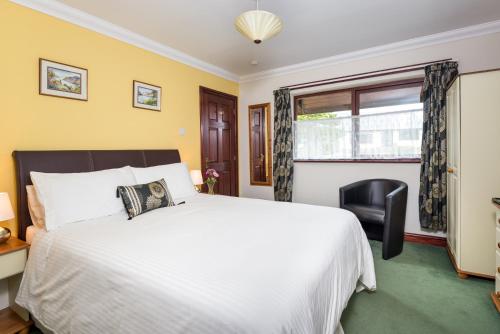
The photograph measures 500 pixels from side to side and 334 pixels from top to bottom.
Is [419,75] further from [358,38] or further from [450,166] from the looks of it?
[450,166]

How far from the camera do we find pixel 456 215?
2.45m

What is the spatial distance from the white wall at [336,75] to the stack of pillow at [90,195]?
2.27 metres

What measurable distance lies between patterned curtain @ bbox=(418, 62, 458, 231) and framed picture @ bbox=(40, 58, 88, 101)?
3812 millimetres

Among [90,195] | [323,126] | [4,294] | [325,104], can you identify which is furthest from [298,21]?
[4,294]

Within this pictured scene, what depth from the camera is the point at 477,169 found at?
222 centimetres

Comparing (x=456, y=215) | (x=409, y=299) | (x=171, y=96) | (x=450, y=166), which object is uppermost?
(x=171, y=96)

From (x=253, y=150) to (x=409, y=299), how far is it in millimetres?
3158

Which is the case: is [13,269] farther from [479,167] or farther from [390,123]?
[390,123]

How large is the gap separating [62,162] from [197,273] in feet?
6.18

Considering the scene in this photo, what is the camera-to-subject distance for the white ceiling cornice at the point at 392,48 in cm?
288

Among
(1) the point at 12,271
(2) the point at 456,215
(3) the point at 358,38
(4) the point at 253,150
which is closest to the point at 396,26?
(3) the point at 358,38

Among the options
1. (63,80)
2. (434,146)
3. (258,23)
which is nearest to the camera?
(258,23)

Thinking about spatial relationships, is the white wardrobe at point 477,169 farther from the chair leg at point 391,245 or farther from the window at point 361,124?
the window at point 361,124

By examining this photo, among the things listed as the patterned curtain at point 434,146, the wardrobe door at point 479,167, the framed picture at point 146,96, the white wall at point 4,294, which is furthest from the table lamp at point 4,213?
A: the patterned curtain at point 434,146
